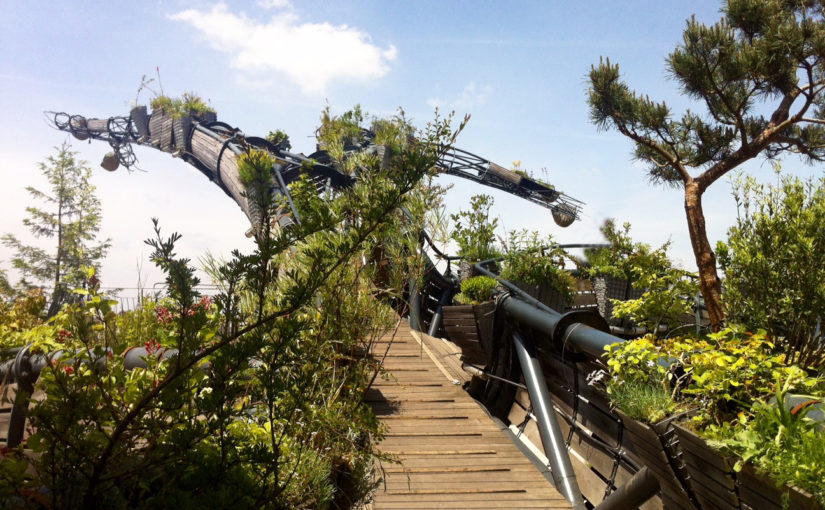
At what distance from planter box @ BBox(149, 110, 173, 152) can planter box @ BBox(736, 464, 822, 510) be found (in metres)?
17.5

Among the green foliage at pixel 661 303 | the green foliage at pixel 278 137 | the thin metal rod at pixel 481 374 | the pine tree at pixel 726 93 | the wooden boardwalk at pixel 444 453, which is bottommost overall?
the wooden boardwalk at pixel 444 453

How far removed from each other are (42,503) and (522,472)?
3044mm

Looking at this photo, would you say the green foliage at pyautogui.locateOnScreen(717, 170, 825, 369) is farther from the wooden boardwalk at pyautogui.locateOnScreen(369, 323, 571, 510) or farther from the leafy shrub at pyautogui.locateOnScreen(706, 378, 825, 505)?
the wooden boardwalk at pyautogui.locateOnScreen(369, 323, 571, 510)

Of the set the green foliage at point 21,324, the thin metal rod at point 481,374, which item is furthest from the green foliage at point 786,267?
the green foliage at point 21,324

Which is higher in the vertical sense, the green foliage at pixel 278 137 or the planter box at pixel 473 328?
the green foliage at pixel 278 137

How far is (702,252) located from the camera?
6727mm

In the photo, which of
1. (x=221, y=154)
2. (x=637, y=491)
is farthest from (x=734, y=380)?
(x=221, y=154)

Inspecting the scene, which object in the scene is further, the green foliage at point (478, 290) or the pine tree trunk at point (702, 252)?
the green foliage at point (478, 290)

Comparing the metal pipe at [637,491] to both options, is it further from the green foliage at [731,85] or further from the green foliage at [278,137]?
the green foliage at [278,137]

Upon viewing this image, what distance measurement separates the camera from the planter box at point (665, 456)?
234 cm

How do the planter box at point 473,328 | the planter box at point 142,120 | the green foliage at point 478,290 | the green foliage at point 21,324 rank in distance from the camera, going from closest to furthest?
the green foliage at point 21,324 → the planter box at point 473,328 → the green foliage at point 478,290 → the planter box at point 142,120

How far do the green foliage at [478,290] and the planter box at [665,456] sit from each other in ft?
12.3

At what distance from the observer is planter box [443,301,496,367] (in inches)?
215

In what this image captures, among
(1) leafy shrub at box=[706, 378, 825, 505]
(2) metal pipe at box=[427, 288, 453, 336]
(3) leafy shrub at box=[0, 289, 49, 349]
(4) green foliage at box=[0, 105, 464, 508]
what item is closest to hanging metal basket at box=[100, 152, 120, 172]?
(3) leafy shrub at box=[0, 289, 49, 349]
